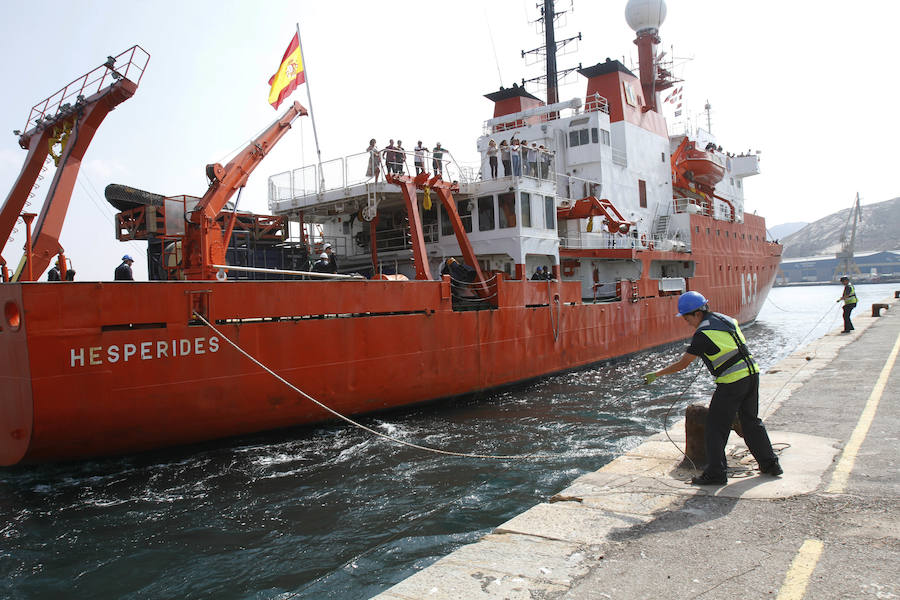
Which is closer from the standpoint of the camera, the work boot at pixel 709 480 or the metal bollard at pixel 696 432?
the work boot at pixel 709 480

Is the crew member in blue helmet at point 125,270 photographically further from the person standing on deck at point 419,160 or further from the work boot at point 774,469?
the work boot at point 774,469

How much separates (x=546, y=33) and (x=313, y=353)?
1943 centimetres

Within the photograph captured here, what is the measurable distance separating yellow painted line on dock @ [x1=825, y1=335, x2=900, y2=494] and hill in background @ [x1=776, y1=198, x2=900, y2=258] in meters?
144

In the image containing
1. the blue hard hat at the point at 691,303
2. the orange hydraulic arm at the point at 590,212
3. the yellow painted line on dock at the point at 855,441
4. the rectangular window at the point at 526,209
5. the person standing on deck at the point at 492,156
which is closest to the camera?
the yellow painted line on dock at the point at 855,441

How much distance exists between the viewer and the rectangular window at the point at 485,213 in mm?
Answer: 14320

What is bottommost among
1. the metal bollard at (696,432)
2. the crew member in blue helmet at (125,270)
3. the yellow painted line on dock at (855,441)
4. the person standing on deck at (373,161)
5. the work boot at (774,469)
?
the yellow painted line on dock at (855,441)

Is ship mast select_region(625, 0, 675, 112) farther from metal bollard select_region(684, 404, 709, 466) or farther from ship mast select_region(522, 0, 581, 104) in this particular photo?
metal bollard select_region(684, 404, 709, 466)

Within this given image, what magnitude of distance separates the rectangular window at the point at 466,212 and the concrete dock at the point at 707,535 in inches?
373

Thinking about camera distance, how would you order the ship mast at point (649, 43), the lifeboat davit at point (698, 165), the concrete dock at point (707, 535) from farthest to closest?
the ship mast at point (649, 43), the lifeboat davit at point (698, 165), the concrete dock at point (707, 535)

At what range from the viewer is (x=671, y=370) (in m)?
4.76

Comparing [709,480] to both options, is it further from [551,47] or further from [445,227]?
[551,47]

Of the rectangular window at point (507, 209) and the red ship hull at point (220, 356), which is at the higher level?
the rectangular window at point (507, 209)

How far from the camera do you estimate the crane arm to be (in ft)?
31.9

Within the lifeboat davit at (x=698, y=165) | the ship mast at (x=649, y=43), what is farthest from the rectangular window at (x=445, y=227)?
the ship mast at (x=649, y=43)
